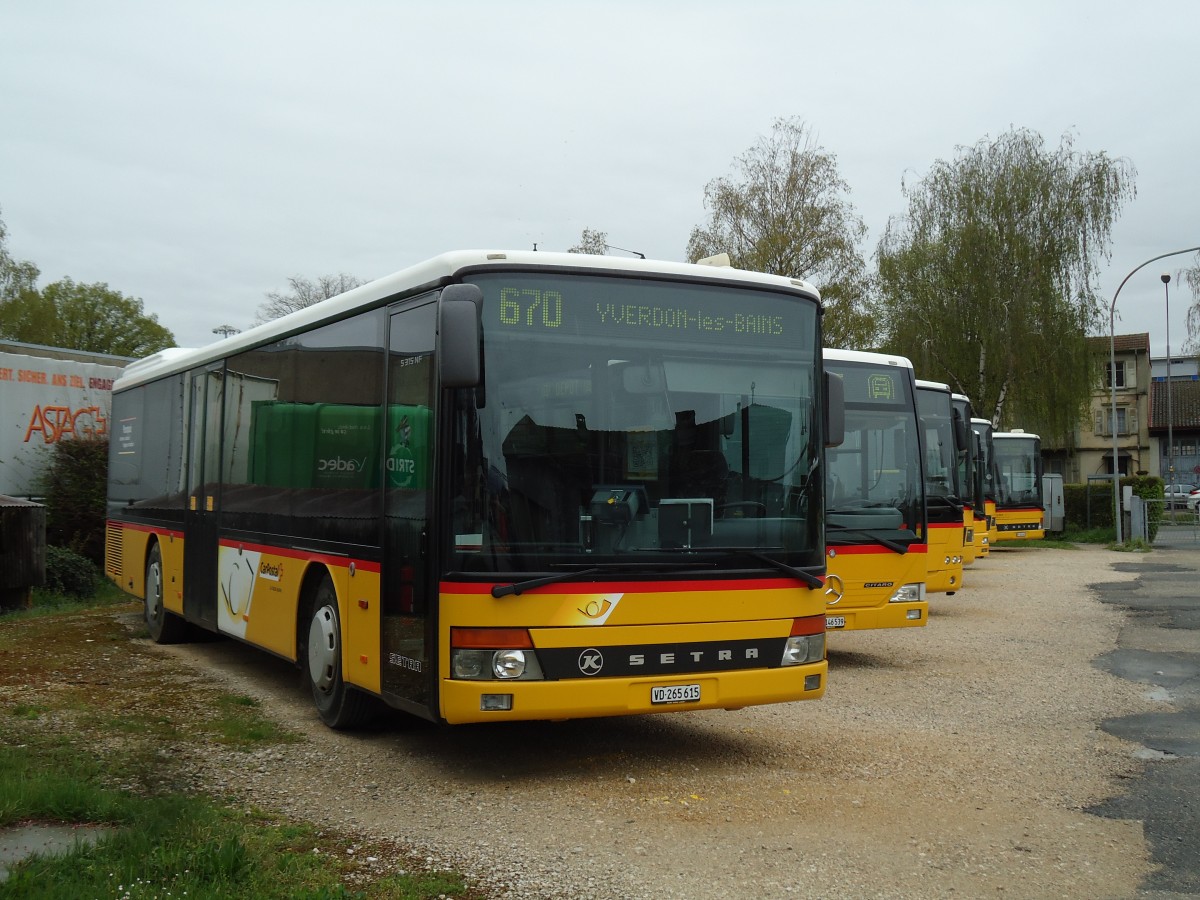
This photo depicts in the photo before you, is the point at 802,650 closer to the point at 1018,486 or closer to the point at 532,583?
the point at 532,583

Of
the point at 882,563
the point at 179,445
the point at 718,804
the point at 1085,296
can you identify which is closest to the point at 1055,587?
the point at 882,563

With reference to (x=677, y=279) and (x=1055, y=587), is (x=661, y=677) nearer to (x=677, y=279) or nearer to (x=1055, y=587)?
(x=677, y=279)

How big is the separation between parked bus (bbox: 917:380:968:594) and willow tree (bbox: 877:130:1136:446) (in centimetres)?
2606

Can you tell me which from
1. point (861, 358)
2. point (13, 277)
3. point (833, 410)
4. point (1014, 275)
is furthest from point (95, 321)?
point (833, 410)

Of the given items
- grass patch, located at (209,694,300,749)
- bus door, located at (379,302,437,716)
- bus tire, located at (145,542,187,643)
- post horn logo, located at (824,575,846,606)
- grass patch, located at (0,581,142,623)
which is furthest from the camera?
grass patch, located at (0,581,142,623)

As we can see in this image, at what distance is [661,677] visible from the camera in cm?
711

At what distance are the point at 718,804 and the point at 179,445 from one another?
7.77 meters

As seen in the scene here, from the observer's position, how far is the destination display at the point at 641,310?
23.1ft

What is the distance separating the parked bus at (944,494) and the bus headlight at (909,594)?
2.98 m

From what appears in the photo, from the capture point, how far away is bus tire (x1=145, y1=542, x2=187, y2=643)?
42.7 feet

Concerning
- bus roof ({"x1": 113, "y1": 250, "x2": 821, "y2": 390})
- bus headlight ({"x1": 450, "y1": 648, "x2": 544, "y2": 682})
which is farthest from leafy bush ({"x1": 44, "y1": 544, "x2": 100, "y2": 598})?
bus headlight ({"x1": 450, "y1": 648, "x2": 544, "y2": 682})

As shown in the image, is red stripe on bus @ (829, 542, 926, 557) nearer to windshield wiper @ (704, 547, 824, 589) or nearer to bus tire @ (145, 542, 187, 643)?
windshield wiper @ (704, 547, 824, 589)

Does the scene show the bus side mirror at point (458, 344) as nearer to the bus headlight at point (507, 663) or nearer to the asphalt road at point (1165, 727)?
the bus headlight at point (507, 663)

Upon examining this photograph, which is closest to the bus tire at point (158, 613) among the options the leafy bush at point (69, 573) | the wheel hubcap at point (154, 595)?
the wheel hubcap at point (154, 595)
